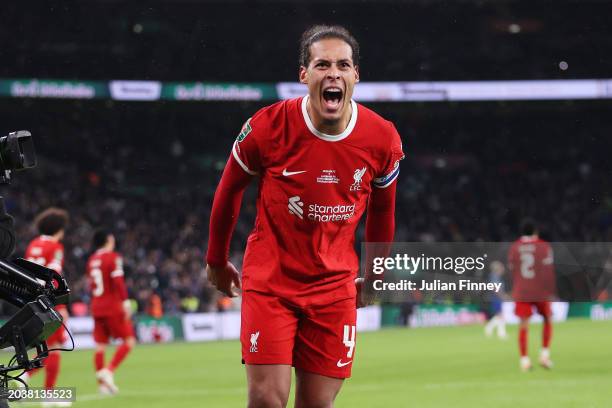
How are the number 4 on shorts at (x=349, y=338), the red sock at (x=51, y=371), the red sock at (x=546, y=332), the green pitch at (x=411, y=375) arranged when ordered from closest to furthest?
the number 4 on shorts at (x=349, y=338), the green pitch at (x=411, y=375), the red sock at (x=51, y=371), the red sock at (x=546, y=332)

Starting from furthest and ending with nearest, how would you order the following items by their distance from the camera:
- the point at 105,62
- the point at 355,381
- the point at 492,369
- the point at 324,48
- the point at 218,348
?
the point at 105,62
the point at 218,348
the point at 492,369
the point at 355,381
the point at 324,48

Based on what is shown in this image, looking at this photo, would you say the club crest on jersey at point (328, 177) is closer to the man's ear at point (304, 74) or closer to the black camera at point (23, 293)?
the man's ear at point (304, 74)

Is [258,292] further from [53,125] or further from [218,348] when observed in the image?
[53,125]

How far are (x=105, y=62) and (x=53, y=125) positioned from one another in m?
3.18

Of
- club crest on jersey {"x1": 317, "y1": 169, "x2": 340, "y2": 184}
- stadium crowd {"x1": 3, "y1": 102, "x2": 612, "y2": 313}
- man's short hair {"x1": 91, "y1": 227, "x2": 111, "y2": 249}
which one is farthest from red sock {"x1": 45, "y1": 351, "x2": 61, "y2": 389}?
stadium crowd {"x1": 3, "y1": 102, "x2": 612, "y2": 313}

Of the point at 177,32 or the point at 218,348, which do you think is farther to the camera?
the point at 177,32

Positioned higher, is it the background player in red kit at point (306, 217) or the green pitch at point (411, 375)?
the background player in red kit at point (306, 217)

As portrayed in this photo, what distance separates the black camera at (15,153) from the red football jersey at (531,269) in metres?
9.99

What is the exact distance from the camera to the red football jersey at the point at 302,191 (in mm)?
4566

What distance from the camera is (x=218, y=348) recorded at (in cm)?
1909

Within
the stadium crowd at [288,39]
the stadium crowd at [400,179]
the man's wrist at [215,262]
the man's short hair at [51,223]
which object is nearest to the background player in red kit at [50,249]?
the man's short hair at [51,223]

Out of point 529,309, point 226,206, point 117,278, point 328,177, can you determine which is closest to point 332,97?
point 328,177

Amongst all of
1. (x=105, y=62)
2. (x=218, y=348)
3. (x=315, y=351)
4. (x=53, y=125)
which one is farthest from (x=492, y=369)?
(x=53, y=125)

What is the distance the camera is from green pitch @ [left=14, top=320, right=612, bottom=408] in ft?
34.0
